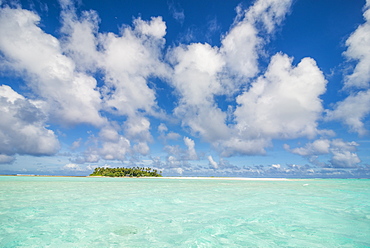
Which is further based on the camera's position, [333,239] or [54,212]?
[54,212]

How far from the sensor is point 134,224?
10.3 metres

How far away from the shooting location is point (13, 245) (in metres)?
7.20

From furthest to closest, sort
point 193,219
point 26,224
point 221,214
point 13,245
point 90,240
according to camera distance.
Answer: point 221,214 → point 193,219 → point 26,224 → point 90,240 → point 13,245

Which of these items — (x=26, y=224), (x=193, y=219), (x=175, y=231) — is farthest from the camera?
(x=193, y=219)

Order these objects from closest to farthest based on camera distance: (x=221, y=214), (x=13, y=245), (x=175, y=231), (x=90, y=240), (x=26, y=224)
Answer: (x=13, y=245)
(x=90, y=240)
(x=175, y=231)
(x=26, y=224)
(x=221, y=214)

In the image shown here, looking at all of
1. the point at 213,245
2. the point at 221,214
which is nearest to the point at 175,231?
the point at 213,245

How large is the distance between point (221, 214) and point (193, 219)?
7.70 ft

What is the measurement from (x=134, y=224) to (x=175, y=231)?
244cm

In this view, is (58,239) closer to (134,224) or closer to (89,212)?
(134,224)

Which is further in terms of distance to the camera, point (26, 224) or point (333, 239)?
point (26, 224)

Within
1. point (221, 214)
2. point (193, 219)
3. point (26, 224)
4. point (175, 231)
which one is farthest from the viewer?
point (221, 214)

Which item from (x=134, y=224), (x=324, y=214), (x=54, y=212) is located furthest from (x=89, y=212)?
(x=324, y=214)

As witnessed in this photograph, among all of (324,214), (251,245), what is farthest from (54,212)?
(324,214)

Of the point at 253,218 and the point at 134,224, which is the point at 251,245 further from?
the point at 134,224
